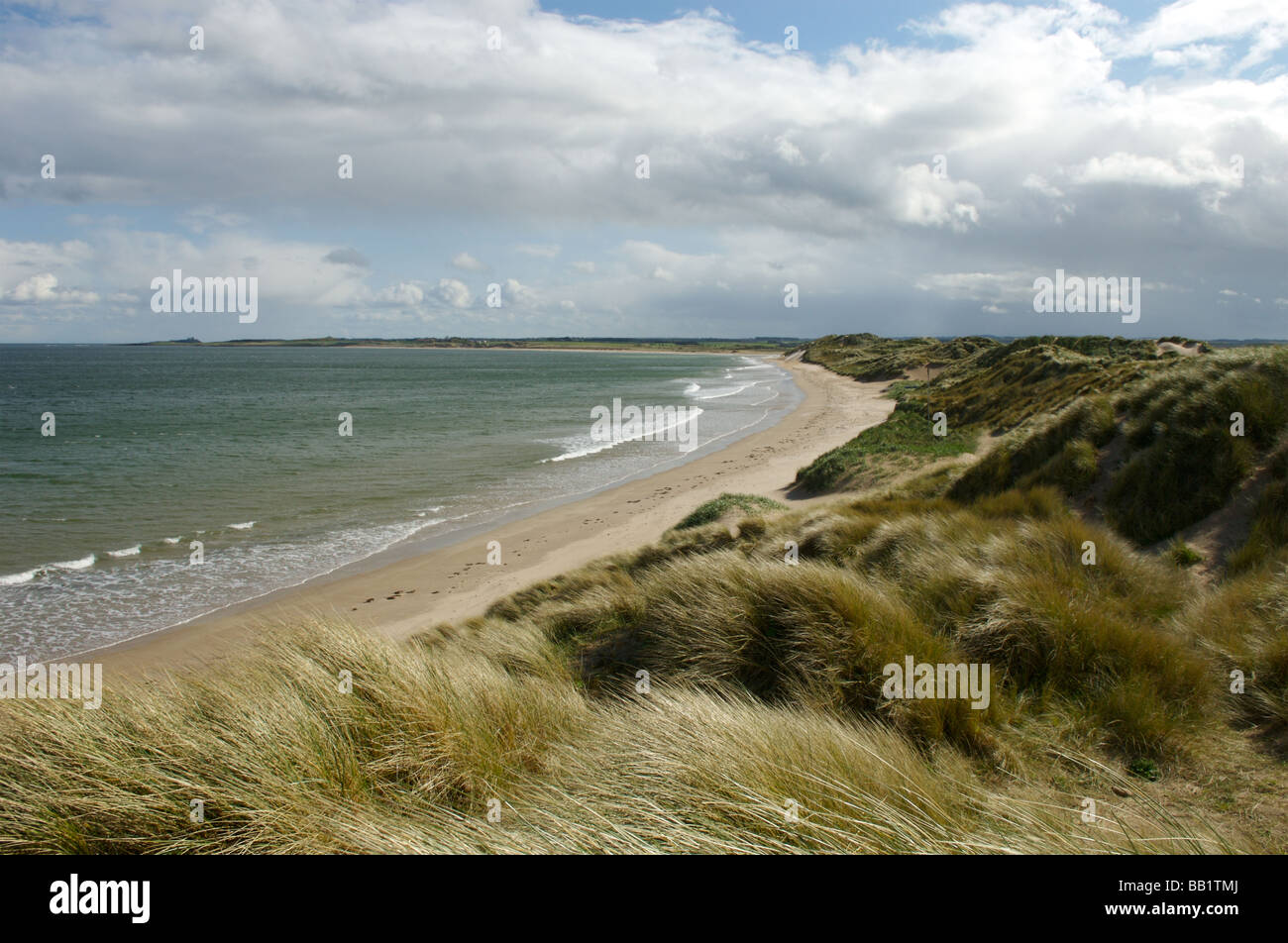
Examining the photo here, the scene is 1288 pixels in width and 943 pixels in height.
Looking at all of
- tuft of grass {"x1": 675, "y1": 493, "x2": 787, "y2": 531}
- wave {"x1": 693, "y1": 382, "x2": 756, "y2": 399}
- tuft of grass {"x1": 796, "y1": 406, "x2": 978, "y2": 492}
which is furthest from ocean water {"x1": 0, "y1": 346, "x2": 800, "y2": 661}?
wave {"x1": 693, "y1": 382, "x2": 756, "y2": 399}

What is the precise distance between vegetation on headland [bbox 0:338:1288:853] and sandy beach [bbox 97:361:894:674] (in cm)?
213

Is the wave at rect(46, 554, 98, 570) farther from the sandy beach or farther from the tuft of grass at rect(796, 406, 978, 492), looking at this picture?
the tuft of grass at rect(796, 406, 978, 492)

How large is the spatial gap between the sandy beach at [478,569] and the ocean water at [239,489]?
912 millimetres

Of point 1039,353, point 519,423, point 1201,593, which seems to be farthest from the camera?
point 519,423

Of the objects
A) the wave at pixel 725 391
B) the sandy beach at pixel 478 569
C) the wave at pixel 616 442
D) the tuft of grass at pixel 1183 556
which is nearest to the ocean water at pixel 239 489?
the wave at pixel 616 442

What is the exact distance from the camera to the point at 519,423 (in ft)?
133

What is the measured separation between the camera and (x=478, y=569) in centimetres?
1417

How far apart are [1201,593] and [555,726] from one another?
17.6ft

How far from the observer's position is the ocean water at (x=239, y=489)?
42.4 ft

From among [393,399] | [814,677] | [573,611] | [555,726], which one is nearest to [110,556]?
[573,611]

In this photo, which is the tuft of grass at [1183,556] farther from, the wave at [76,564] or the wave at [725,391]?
the wave at [725,391]

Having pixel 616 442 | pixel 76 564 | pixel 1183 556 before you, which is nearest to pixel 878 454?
pixel 1183 556
